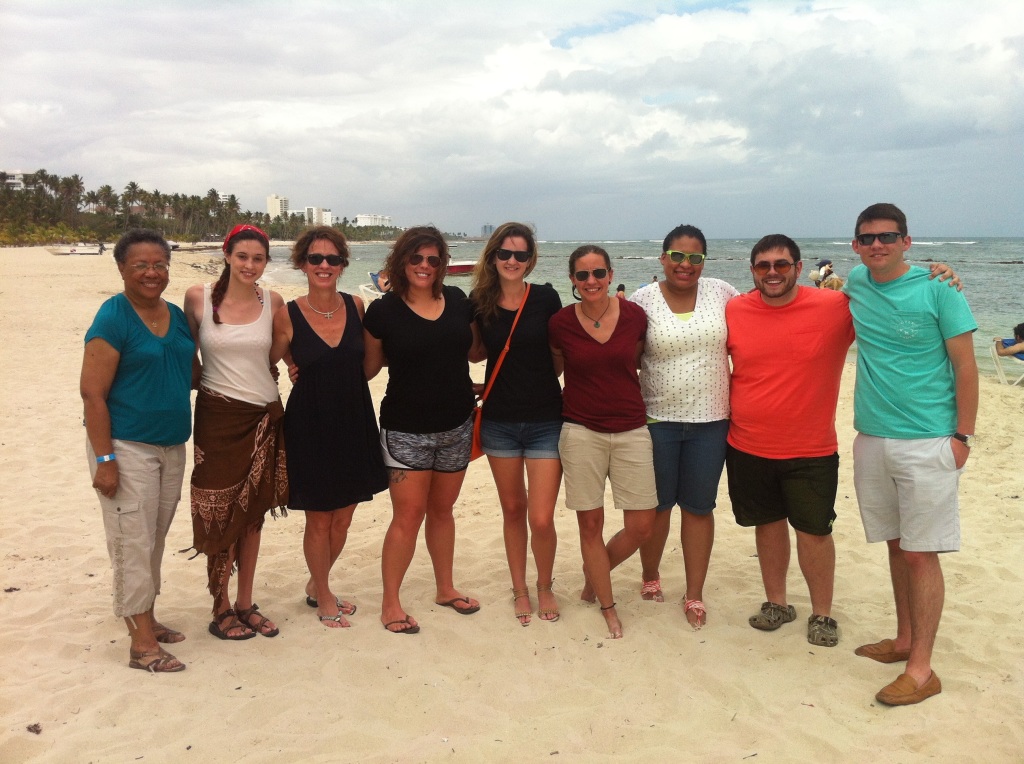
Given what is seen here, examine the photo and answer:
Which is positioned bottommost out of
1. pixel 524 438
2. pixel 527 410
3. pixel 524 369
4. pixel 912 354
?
pixel 524 438

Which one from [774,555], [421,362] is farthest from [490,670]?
[774,555]

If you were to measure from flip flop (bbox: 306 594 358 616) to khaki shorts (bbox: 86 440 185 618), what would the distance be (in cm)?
96

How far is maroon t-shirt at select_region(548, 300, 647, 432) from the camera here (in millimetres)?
3680

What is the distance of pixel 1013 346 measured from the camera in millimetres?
11516

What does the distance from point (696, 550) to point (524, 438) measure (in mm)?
1228

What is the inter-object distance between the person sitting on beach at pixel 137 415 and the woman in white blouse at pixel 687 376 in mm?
2420

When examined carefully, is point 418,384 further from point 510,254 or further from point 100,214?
point 100,214

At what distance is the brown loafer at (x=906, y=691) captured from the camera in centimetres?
325

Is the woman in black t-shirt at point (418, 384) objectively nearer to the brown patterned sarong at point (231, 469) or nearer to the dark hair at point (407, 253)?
the dark hair at point (407, 253)

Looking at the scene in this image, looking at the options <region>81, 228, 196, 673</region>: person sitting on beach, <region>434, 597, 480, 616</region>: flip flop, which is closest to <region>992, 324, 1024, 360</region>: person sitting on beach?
<region>434, 597, 480, 616</region>: flip flop

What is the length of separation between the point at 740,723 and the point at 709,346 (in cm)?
183

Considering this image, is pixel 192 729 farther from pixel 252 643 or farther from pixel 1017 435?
pixel 1017 435

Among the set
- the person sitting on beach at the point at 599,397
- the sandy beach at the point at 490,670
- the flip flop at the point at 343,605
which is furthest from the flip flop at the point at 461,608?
the person sitting on beach at the point at 599,397

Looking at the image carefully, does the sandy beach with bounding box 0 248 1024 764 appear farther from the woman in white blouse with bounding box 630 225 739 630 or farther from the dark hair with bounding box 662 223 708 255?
the dark hair with bounding box 662 223 708 255
